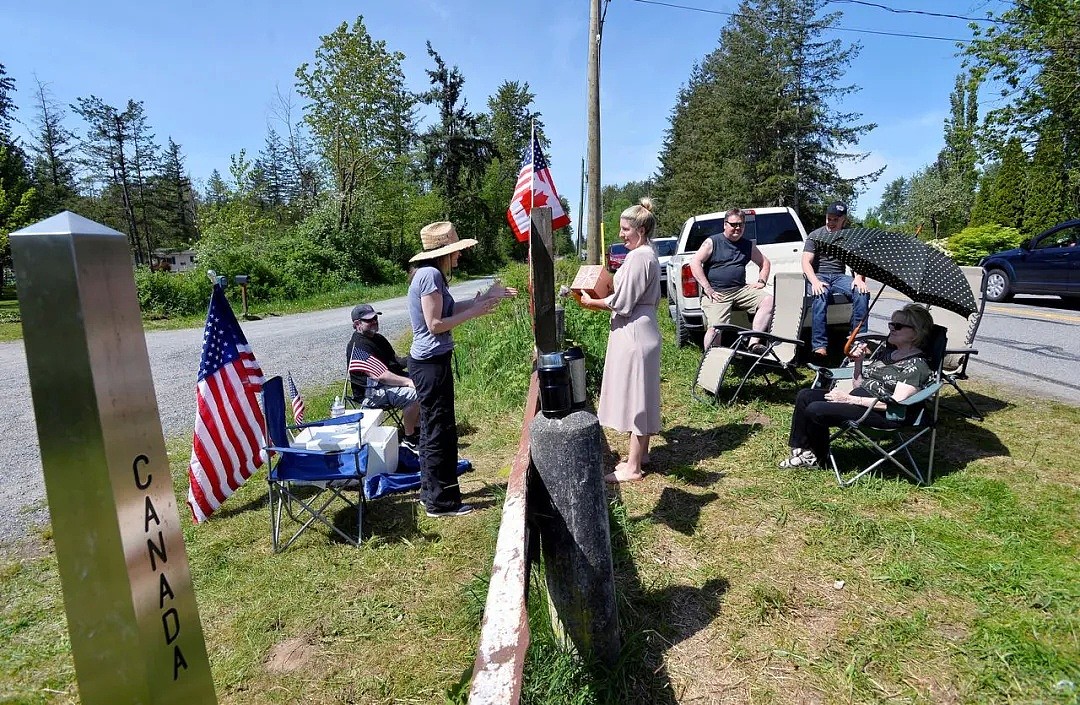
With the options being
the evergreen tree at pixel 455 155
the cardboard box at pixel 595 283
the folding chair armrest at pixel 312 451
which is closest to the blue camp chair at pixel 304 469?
the folding chair armrest at pixel 312 451

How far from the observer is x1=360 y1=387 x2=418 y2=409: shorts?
542 centimetres

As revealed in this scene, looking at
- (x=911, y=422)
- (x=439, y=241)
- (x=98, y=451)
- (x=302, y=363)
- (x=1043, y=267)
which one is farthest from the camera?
(x=1043, y=267)

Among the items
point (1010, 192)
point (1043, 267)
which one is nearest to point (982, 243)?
point (1010, 192)

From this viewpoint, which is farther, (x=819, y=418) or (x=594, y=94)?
(x=594, y=94)

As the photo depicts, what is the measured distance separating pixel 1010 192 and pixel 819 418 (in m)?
26.5

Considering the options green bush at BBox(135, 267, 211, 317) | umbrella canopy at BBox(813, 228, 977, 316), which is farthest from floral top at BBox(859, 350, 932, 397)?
green bush at BBox(135, 267, 211, 317)

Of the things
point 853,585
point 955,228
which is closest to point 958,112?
point 955,228

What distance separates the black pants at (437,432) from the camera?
3.86 metres

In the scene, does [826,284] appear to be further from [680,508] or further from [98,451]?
[98,451]

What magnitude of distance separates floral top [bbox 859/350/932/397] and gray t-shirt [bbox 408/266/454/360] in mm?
2924

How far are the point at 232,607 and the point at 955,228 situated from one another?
42626 millimetres

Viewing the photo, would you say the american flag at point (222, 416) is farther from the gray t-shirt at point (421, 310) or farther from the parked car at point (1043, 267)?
the parked car at point (1043, 267)

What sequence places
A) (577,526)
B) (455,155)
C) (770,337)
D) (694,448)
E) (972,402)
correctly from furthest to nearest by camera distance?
(455,155) → (770,337) → (972,402) → (694,448) → (577,526)

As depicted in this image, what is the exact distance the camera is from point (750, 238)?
30.6 feet
